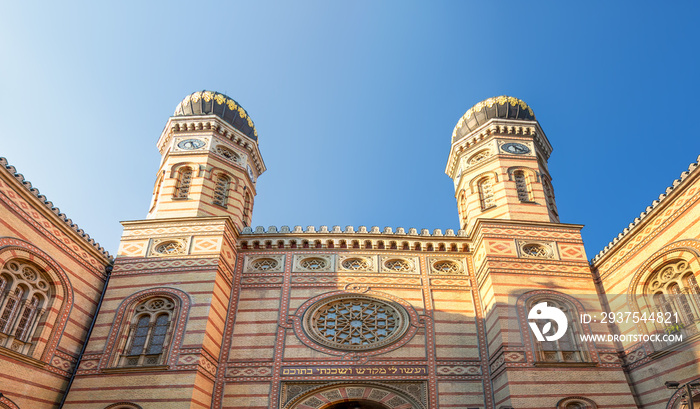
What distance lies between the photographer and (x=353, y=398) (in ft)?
49.0

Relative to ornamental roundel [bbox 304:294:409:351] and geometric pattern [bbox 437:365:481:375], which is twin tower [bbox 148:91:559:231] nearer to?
ornamental roundel [bbox 304:294:409:351]

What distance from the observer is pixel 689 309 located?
43.6 feet

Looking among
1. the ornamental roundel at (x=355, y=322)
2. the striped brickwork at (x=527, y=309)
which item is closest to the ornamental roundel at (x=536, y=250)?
the striped brickwork at (x=527, y=309)

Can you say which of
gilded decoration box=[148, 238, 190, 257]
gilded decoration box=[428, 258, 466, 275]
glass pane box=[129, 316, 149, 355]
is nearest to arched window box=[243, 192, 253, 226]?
gilded decoration box=[148, 238, 190, 257]

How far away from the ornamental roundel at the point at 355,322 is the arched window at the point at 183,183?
721cm

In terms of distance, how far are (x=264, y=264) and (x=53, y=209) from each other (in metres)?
6.85

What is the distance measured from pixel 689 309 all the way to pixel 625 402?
3.00 meters

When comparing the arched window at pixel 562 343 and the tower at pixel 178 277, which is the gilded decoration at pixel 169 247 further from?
the arched window at pixel 562 343

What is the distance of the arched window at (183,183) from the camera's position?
19913 mm

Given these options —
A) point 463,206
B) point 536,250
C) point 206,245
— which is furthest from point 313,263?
point 536,250

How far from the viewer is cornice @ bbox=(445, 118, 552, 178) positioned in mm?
21688

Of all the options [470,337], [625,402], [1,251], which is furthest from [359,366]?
[1,251]

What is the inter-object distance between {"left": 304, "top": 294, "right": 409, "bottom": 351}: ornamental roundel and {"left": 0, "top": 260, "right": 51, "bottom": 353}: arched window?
768 centimetres

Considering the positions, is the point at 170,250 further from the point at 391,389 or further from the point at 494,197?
the point at 494,197
